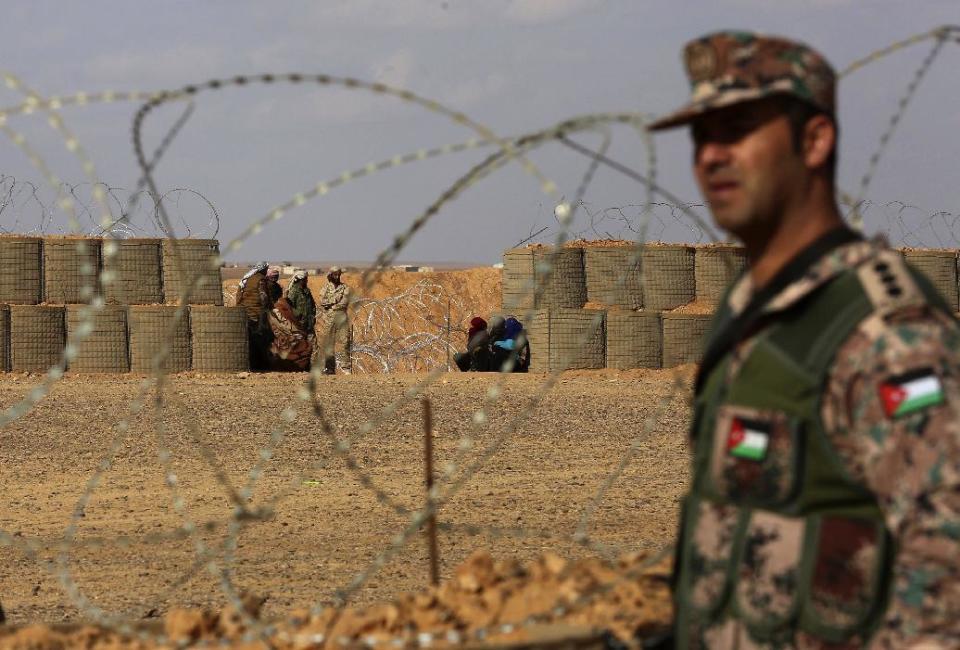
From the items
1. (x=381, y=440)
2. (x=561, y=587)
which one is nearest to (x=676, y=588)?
(x=561, y=587)

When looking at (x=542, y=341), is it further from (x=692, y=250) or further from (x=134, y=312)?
(x=134, y=312)

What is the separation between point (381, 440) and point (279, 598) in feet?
16.2

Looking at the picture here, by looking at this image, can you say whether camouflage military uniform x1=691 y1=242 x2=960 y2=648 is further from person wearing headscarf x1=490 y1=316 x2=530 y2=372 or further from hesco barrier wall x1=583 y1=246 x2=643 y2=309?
hesco barrier wall x1=583 y1=246 x2=643 y2=309

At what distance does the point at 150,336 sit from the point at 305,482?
6924 millimetres

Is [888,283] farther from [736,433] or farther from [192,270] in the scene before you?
[192,270]

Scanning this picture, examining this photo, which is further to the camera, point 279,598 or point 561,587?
point 279,598

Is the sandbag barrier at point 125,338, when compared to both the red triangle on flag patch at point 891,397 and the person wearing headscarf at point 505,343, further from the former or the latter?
the red triangle on flag patch at point 891,397

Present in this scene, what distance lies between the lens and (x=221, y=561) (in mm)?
7141

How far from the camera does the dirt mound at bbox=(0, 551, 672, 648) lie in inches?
135

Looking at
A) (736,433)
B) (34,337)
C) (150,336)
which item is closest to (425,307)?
(150,336)

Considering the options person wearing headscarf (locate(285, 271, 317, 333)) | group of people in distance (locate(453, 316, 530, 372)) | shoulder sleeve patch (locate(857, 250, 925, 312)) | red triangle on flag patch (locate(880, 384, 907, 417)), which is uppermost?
person wearing headscarf (locate(285, 271, 317, 333))

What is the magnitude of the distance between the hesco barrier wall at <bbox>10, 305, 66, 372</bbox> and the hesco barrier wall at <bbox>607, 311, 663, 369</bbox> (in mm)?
5939

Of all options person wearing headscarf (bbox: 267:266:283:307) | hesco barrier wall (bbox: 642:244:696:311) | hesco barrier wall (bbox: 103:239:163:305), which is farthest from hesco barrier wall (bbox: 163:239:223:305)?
hesco barrier wall (bbox: 642:244:696:311)

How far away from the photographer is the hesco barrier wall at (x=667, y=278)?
17344 mm
